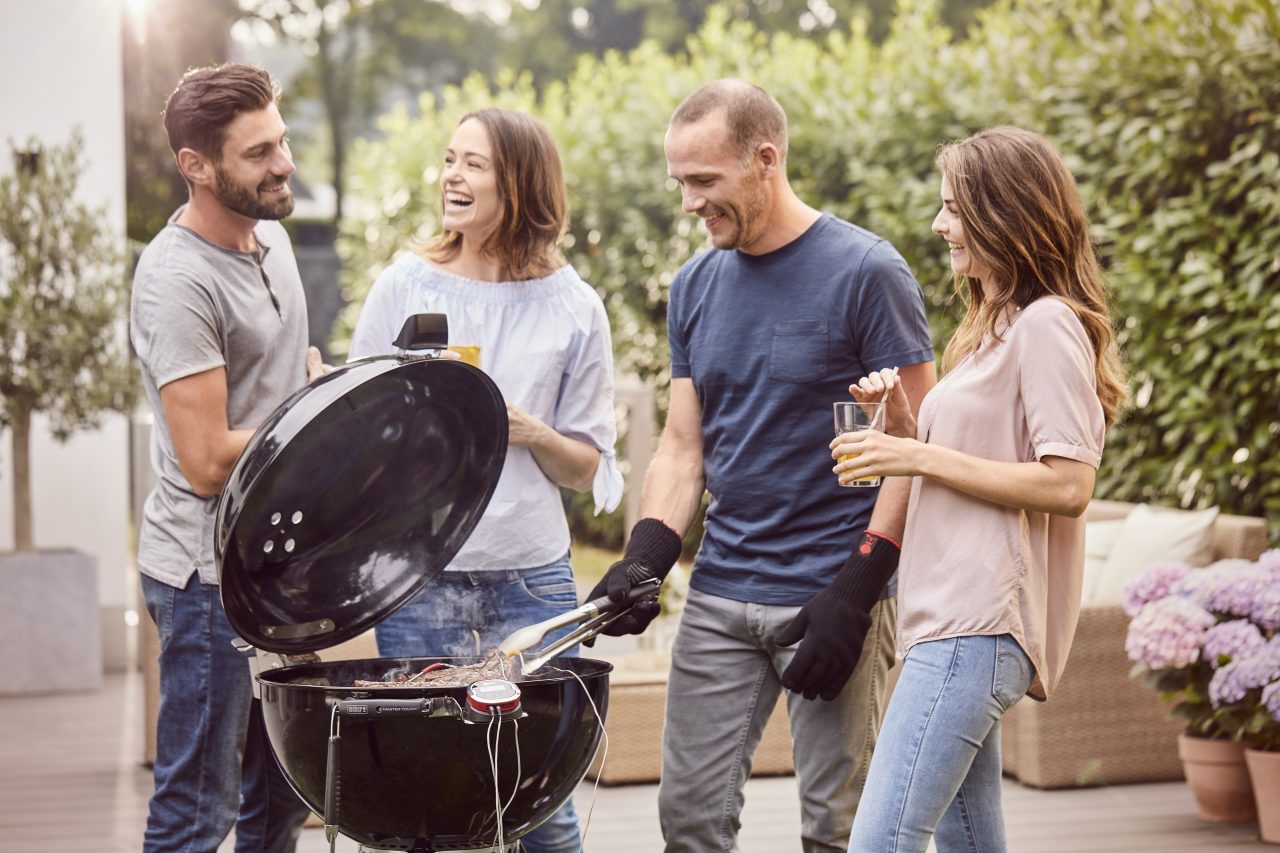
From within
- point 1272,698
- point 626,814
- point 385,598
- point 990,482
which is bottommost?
point 626,814

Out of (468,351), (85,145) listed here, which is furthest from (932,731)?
(85,145)

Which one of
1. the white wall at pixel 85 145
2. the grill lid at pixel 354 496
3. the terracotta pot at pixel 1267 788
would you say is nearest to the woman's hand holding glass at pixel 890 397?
the grill lid at pixel 354 496

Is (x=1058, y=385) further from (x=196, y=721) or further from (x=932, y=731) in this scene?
(x=196, y=721)

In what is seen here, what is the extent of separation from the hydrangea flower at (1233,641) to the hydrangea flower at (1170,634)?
31 mm

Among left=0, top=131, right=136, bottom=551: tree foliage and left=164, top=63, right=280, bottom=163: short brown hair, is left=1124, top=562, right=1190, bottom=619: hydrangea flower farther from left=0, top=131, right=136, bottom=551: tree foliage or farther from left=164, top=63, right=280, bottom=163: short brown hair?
left=0, top=131, right=136, bottom=551: tree foliage

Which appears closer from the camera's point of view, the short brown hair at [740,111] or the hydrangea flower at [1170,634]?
the short brown hair at [740,111]

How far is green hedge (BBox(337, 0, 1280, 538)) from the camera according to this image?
4.75m

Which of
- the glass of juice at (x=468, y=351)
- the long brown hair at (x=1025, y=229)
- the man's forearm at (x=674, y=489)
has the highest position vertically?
the long brown hair at (x=1025, y=229)

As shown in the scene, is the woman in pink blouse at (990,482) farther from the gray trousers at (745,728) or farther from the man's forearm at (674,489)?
the man's forearm at (674,489)

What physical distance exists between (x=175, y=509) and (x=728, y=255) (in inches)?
41.9

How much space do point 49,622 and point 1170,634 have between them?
433 cm

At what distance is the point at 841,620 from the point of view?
2.43m

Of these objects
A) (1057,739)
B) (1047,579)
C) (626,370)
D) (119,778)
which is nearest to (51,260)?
(119,778)

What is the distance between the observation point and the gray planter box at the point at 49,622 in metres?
6.07
